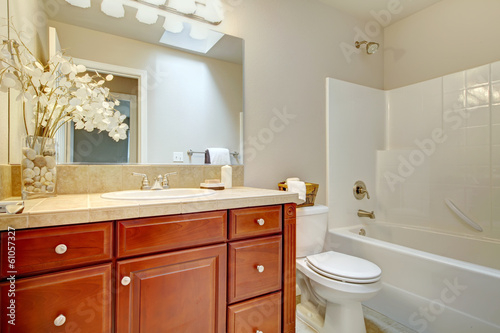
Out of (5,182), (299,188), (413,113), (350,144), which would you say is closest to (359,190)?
(350,144)

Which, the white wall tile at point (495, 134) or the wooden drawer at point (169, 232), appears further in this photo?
the white wall tile at point (495, 134)

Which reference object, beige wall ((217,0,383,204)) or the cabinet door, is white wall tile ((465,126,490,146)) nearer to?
beige wall ((217,0,383,204))

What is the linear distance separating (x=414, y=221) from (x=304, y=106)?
4.91 feet

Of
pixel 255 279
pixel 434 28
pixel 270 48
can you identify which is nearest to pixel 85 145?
pixel 255 279

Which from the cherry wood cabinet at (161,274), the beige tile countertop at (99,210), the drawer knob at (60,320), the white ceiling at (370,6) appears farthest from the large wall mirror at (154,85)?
the white ceiling at (370,6)

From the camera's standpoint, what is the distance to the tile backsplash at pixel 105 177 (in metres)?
1.20

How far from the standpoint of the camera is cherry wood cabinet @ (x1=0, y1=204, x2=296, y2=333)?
0.82 meters

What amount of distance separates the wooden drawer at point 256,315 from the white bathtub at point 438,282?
3.02ft

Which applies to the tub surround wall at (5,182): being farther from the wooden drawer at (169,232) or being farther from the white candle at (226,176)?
the white candle at (226,176)

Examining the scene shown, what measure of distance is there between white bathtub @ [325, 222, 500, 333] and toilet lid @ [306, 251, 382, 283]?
1.07 feet

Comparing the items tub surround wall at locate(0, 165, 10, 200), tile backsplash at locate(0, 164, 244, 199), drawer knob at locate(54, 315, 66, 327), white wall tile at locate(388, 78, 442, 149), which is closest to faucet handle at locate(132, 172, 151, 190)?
tile backsplash at locate(0, 164, 244, 199)

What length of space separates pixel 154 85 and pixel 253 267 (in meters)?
1.18

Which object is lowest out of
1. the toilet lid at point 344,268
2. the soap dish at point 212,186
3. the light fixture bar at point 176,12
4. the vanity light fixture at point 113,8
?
the toilet lid at point 344,268

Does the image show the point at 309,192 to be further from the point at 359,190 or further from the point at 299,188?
the point at 359,190
